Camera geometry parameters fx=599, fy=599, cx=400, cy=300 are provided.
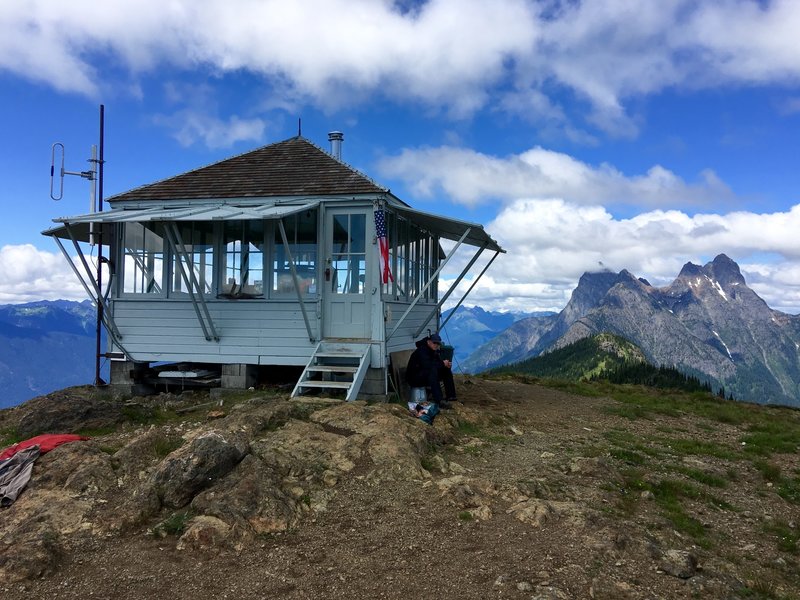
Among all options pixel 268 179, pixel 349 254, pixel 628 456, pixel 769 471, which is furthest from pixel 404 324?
pixel 769 471

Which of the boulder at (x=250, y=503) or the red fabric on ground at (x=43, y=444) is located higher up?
the red fabric on ground at (x=43, y=444)

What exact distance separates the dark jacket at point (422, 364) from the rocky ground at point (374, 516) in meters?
2.76

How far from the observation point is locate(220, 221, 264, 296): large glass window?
548 inches

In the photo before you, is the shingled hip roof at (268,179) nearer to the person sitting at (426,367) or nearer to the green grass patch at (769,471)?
the person sitting at (426,367)

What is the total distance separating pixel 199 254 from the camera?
1427 centimetres

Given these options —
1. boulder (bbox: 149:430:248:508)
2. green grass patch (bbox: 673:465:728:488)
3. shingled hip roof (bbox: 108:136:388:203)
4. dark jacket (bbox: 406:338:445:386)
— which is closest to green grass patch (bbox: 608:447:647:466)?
green grass patch (bbox: 673:465:728:488)

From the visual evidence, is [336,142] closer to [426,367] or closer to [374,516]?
[426,367]

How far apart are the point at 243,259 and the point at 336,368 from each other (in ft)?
12.1

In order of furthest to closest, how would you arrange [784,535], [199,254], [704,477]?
[199,254]
[704,477]
[784,535]

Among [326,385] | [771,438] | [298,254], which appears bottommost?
[771,438]

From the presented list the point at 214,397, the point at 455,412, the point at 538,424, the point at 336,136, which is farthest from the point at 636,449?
the point at 336,136

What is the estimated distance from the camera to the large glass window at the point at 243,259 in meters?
13.9

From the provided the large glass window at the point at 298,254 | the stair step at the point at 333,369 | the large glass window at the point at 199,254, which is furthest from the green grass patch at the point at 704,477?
the large glass window at the point at 199,254

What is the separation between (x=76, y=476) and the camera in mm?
7152
